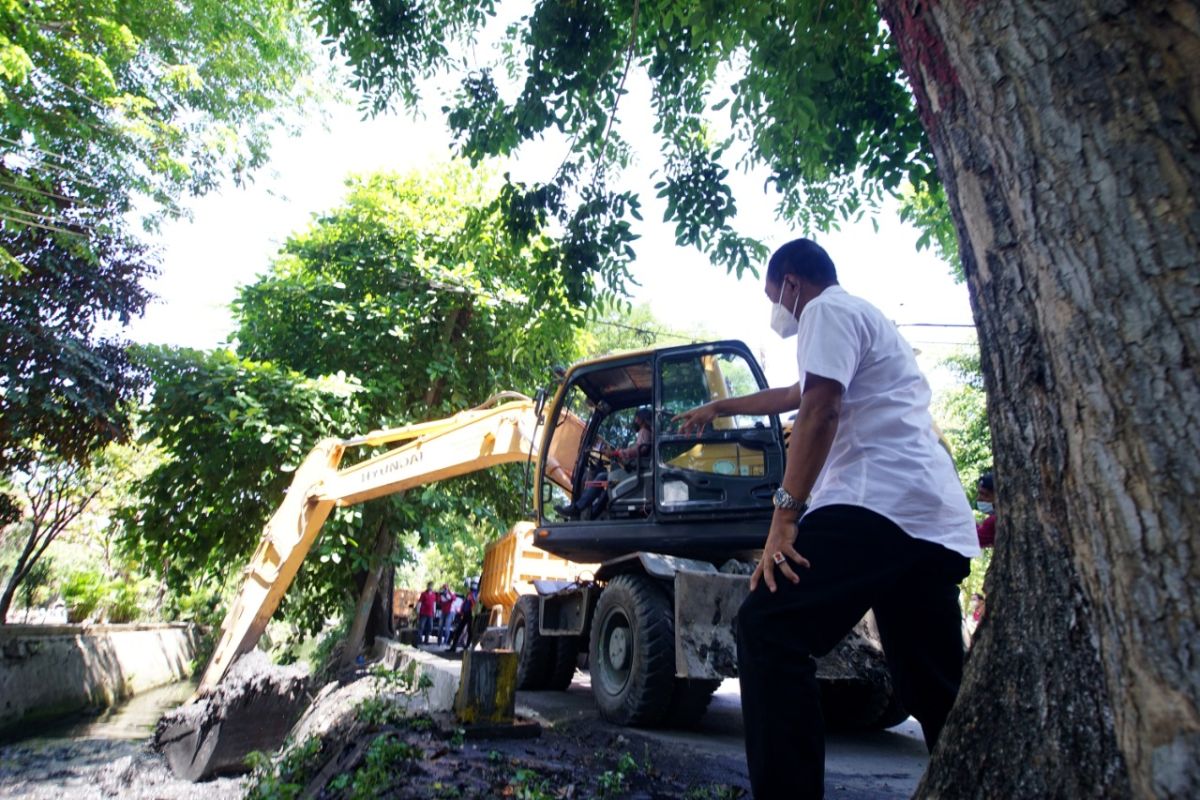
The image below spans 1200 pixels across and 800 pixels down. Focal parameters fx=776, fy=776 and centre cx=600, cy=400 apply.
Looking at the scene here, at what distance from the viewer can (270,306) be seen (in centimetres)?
1327

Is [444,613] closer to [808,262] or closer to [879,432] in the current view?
[808,262]

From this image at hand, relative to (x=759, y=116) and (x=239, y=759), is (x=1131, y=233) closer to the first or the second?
(x=759, y=116)

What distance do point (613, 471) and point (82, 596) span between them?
15.5 meters

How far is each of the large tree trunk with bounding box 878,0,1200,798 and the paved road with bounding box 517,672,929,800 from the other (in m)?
2.13

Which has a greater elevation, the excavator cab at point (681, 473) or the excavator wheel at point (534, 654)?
the excavator cab at point (681, 473)

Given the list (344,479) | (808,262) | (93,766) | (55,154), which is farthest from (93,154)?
(808,262)

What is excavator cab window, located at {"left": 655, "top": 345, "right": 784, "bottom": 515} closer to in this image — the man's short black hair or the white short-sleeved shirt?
the man's short black hair

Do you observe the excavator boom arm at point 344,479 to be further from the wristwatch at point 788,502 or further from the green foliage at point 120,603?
the green foliage at point 120,603

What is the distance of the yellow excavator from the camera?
4.66 meters

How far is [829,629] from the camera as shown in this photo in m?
2.03

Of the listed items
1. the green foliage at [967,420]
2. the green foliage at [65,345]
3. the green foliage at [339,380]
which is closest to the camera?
the green foliage at [65,345]

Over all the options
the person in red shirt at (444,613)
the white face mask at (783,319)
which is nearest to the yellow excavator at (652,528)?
the white face mask at (783,319)

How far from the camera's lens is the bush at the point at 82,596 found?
1631cm

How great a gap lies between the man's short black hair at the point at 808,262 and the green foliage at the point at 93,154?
19.2ft
